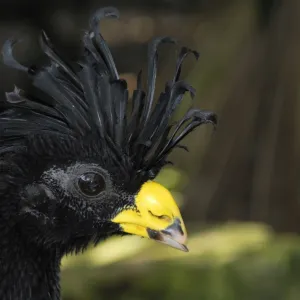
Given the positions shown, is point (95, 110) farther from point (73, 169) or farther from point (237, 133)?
point (237, 133)

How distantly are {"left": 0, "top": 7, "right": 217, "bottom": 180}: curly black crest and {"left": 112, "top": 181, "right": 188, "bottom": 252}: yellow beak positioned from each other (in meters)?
0.11

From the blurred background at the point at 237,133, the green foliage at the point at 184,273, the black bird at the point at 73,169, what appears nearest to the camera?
the black bird at the point at 73,169

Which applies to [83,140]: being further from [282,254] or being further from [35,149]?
[282,254]

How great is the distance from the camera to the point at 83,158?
254cm

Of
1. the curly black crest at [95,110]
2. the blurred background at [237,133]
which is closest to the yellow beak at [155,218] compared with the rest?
the curly black crest at [95,110]

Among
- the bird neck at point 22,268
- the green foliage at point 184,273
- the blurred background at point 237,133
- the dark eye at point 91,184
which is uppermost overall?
the blurred background at point 237,133

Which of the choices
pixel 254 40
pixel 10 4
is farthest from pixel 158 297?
pixel 10 4

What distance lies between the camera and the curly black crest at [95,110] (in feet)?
8.41

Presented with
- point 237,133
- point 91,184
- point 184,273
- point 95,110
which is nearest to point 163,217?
point 91,184

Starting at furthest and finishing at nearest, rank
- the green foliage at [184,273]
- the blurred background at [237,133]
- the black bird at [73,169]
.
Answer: the blurred background at [237,133]
the green foliage at [184,273]
the black bird at [73,169]

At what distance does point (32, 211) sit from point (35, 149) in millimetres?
203

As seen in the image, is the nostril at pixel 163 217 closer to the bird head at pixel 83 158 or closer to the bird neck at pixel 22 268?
the bird head at pixel 83 158

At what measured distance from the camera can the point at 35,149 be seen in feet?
8.25

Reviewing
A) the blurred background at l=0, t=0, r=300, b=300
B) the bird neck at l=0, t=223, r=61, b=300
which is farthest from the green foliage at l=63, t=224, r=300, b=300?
the bird neck at l=0, t=223, r=61, b=300
